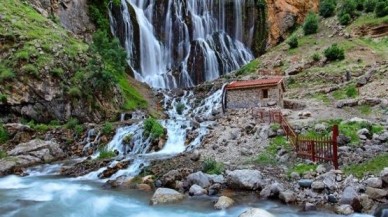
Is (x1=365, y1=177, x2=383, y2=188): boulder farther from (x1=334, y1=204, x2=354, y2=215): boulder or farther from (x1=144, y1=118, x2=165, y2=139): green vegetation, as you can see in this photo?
(x1=144, y1=118, x2=165, y2=139): green vegetation

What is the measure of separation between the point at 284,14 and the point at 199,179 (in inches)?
1839

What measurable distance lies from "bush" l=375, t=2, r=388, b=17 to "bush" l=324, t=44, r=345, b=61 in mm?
9153

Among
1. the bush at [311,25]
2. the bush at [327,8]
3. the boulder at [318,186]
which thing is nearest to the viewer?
the boulder at [318,186]

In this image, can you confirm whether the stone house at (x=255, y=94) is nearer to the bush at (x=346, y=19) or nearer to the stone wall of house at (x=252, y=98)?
the stone wall of house at (x=252, y=98)

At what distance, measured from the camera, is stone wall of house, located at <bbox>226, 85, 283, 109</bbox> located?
31.9 m

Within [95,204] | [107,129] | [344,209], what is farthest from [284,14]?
[344,209]

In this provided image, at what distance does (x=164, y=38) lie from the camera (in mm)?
51594

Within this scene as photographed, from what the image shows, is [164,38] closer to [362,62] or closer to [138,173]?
[362,62]

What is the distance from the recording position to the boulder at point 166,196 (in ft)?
52.9

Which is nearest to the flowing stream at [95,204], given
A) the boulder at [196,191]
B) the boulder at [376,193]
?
the boulder at [196,191]

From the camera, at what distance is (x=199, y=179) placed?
57.5 feet

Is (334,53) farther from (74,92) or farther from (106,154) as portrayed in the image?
(106,154)

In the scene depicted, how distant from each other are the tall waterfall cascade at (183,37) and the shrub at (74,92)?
15.5 metres

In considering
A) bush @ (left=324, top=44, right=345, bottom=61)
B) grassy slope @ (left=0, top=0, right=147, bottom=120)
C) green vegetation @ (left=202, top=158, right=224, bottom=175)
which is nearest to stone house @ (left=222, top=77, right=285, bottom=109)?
grassy slope @ (left=0, top=0, right=147, bottom=120)
